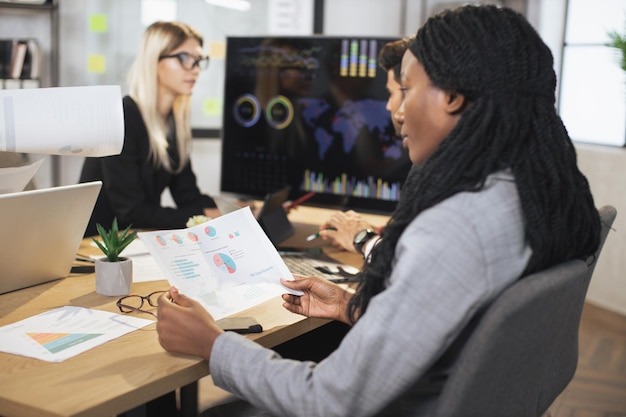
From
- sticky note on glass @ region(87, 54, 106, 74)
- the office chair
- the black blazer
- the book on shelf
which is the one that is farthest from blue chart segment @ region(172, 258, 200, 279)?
sticky note on glass @ region(87, 54, 106, 74)

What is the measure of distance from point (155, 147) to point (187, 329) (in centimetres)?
169

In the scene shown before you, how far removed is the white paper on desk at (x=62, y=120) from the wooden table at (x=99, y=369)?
1.11 feet

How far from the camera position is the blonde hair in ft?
9.77

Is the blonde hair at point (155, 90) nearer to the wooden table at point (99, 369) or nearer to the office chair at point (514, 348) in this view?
the wooden table at point (99, 369)

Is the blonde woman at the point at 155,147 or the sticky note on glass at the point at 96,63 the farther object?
the sticky note on glass at the point at 96,63

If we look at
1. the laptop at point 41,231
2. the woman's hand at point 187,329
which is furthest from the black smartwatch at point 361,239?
the woman's hand at point 187,329

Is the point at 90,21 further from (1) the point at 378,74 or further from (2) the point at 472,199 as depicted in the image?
(2) the point at 472,199

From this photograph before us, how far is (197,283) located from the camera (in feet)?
5.26

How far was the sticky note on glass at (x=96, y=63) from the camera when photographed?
4.81 metres

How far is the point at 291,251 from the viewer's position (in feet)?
7.65

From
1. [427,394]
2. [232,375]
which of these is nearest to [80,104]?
[232,375]

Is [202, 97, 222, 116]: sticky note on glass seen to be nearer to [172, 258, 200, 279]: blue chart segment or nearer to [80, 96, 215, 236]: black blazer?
[80, 96, 215, 236]: black blazer

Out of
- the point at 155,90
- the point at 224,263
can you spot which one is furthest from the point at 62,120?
the point at 155,90

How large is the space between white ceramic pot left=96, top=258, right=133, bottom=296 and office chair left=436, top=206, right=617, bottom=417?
0.86 meters
